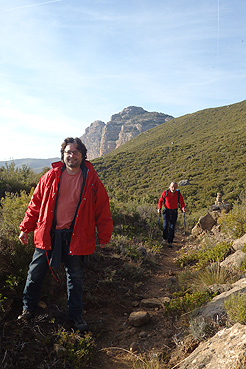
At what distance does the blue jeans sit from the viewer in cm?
283

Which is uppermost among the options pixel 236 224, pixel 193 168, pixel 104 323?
pixel 193 168

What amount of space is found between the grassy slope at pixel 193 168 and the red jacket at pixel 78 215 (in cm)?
1293

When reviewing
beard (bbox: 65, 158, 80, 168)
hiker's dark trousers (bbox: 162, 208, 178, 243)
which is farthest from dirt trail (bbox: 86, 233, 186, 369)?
hiker's dark trousers (bbox: 162, 208, 178, 243)

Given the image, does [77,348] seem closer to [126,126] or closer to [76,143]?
[76,143]

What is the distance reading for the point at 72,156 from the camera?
2979 mm

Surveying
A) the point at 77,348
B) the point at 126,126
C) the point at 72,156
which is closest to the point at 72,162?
the point at 72,156

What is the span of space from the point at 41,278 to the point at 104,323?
111 cm

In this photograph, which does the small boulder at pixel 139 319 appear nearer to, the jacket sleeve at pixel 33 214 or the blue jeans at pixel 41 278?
the blue jeans at pixel 41 278

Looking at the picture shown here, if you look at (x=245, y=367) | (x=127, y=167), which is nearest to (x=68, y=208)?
(x=245, y=367)

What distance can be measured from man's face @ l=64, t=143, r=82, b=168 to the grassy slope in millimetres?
13008

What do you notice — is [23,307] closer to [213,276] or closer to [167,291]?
[167,291]

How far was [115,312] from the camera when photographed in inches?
142

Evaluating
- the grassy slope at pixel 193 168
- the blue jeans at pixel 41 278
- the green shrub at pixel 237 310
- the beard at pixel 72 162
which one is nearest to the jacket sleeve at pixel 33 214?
the blue jeans at pixel 41 278

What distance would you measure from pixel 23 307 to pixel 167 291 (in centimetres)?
244
